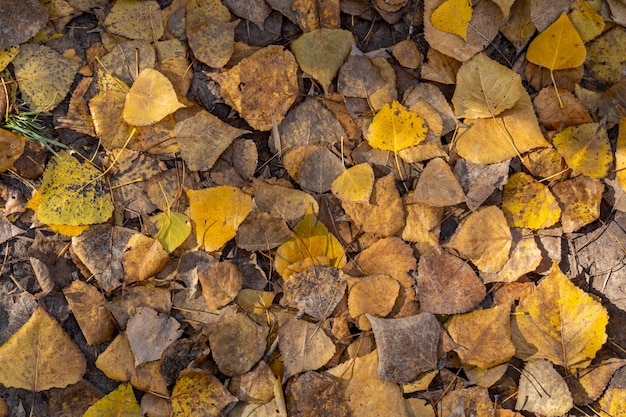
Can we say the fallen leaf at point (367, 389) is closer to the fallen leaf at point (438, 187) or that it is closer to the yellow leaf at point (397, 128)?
the fallen leaf at point (438, 187)

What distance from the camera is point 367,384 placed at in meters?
1.71

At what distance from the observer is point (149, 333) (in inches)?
68.1

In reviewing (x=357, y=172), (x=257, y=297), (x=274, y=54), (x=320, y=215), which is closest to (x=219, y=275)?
(x=257, y=297)

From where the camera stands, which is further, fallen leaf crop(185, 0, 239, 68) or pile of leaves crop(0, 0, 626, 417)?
fallen leaf crop(185, 0, 239, 68)

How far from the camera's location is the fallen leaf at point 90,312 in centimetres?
175

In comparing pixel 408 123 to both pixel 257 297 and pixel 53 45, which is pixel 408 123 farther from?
pixel 53 45

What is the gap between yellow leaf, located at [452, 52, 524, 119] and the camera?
1796 millimetres

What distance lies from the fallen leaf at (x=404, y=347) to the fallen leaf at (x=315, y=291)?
12 centimetres

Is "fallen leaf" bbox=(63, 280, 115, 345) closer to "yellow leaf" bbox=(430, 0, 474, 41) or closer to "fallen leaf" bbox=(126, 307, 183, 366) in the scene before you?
"fallen leaf" bbox=(126, 307, 183, 366)

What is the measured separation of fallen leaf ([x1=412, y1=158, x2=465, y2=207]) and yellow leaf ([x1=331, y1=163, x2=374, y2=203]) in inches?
5.9

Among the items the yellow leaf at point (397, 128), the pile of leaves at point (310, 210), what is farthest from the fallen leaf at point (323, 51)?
the yellow leaf at point (397, 128)

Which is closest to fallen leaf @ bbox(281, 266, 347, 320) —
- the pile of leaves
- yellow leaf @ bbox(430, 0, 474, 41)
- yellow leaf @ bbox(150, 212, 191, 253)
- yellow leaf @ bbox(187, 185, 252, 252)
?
the pile of leaves

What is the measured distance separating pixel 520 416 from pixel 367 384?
46 centimetres

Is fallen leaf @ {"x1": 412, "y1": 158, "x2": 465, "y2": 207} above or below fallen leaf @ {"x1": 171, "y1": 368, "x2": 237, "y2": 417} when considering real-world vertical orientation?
above
